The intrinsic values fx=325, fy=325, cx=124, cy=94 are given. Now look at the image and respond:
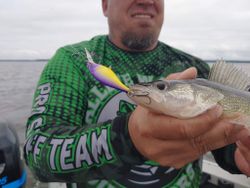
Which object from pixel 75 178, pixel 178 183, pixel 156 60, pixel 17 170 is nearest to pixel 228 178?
pixel 178 183

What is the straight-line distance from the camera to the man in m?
2.37

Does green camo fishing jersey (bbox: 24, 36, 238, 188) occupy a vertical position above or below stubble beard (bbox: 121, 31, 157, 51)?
below

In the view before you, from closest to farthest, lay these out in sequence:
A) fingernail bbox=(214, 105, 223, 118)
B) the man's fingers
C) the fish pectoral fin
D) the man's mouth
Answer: fingernail bbox=(214, 105, 223, 118) < the man's fingers < the fish pectoral fin < the man's mouth

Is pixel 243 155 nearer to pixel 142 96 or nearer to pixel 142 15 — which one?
pixel 142 96

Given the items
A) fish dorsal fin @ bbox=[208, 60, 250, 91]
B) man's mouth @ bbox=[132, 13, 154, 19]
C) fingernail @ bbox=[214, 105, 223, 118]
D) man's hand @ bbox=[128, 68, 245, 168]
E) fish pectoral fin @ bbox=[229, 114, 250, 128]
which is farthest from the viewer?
man's mouth @ bbox=[132, 13, 154, 19]

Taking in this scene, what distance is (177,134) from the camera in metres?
2.23

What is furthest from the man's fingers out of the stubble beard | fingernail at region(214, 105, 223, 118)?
the stubble beard

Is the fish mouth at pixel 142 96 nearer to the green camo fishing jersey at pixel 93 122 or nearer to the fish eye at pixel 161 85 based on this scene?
the fish eye at pixel 161 85

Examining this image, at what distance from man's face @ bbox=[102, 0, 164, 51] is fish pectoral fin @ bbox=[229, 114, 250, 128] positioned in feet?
5.17

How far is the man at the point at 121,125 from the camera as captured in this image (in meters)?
2.37

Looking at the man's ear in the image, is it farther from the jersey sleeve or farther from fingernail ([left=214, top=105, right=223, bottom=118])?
fingernail ([left=214, top=105, right=223, bottom=118])

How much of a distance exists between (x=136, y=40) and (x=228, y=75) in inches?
49.0

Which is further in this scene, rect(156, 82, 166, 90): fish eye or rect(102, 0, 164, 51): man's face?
rect(102, 0, 164, 51): man's face

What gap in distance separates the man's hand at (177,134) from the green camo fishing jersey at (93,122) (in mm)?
168
